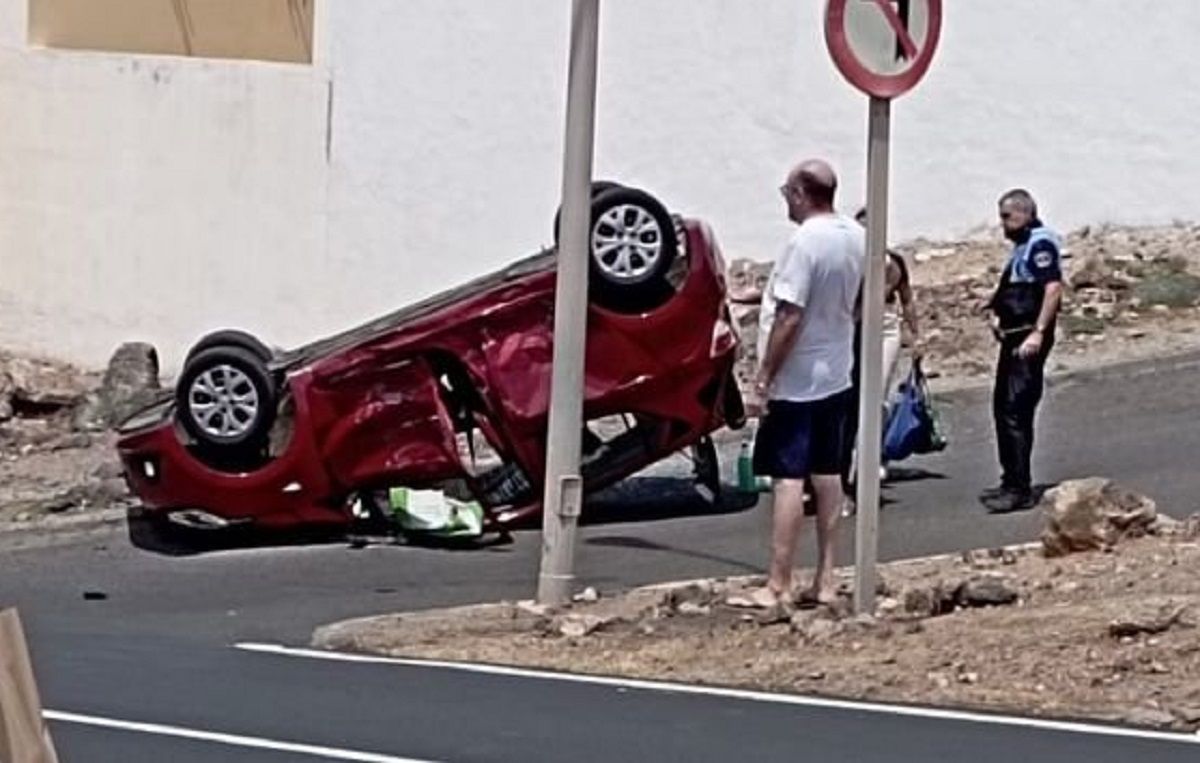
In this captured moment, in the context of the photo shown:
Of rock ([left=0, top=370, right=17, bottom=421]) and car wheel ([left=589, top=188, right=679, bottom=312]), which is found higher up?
car wheel ([left=589, top=188, right=679, bottom=312])

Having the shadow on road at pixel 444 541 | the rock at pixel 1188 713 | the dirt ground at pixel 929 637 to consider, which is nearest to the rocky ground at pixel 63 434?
the shadow on road at pixel 444 541

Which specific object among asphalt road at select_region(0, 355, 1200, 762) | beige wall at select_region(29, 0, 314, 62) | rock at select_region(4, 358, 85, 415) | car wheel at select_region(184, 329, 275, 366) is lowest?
asphalt road at select_region(0, 355, 1200, 762)

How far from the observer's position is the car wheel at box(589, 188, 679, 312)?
1553 cm

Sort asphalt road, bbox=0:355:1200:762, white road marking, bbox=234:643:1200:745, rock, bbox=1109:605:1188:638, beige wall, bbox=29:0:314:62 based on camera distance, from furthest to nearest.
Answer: beige wall, bbox=29:0:314:62 < rock, bbox=1109:605:1188:638 < white road marking, bbox=234:643:1200:745 < asphalt road, bbox=0:355:1200:762

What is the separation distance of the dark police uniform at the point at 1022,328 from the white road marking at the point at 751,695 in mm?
4167

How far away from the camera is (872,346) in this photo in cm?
1191

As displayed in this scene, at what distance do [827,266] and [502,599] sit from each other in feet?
8.55

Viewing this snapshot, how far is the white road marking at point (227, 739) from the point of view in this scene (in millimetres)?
9648

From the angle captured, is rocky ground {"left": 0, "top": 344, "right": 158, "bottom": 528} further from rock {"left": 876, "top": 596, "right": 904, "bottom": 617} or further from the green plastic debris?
rock {"left": 876, "top": 596, "right": 904, "bottom": 617}

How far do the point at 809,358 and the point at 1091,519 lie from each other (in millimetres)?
1843

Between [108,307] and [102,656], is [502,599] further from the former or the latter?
[108,307]

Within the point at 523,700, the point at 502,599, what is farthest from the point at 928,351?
the point at 523,700

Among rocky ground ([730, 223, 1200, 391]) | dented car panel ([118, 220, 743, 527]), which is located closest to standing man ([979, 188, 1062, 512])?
dented car panel ([118, 220, 743, 527])

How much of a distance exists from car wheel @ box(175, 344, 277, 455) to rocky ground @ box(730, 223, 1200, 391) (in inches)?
172
